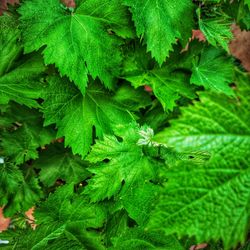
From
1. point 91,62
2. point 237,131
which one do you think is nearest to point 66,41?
point 91,62

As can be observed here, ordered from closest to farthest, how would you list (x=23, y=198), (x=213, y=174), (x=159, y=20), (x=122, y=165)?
(x=213, y=174) → (x=122, y=165) → (x=159, y=20) → (x=23, y=198)

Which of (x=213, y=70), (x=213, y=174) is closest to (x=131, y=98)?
(x=213, y=70)

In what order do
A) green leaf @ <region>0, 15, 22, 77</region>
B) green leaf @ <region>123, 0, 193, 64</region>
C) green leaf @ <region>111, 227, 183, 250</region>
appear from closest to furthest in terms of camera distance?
green leaf @ <region>111, 227, 183, 250</region>, green leaf @ <region>123, 0, 193, 64</region>, green leaf @ <region>0, 15, 22, 77</region>

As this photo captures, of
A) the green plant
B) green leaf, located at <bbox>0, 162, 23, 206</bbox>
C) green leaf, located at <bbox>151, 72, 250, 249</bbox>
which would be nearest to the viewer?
green leaf, located at <bbox>151, 72, 250, 249</bbox>

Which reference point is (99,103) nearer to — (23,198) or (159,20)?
(159,20)

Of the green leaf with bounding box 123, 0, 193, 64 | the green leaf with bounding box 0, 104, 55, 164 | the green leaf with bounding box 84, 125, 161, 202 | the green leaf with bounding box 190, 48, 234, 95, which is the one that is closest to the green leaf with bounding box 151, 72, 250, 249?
the green leaf with bounding box 84, 125, 161, 202

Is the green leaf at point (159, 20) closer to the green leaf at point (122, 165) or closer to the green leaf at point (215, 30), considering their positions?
the green leaf at point (215, 30)

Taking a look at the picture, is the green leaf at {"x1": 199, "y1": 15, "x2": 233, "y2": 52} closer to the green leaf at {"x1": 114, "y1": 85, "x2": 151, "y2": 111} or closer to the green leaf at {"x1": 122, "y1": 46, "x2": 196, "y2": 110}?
A: the green leaf at {"x1": 122, "y1": 46, "x2": 196, "y2": 110}
